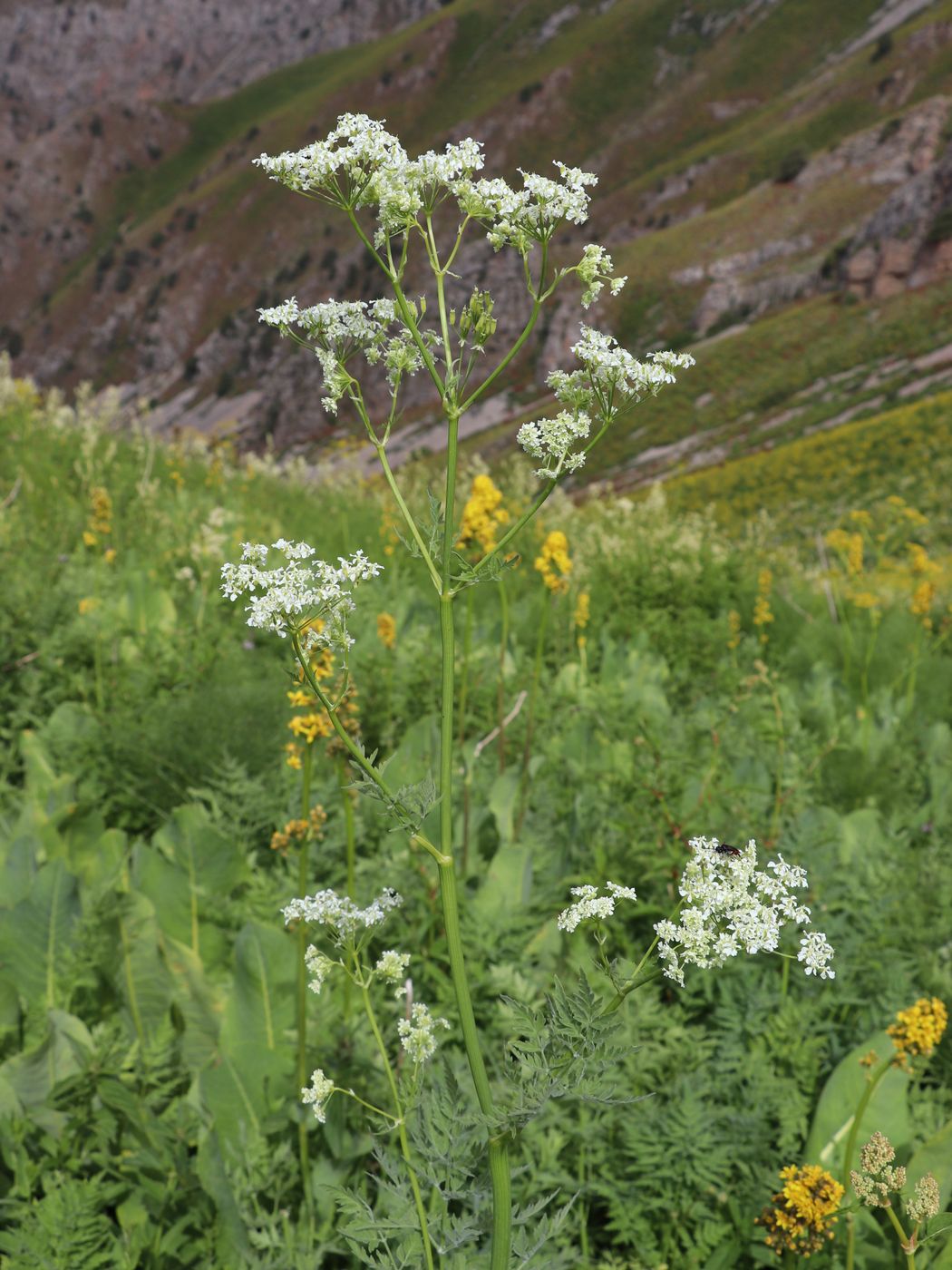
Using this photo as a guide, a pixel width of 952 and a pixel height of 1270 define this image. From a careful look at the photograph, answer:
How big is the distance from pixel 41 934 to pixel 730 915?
187cm

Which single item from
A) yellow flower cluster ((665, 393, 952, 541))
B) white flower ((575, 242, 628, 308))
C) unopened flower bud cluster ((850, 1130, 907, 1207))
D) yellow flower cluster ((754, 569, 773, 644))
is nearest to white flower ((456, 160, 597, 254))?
white flower ((575, 242, 628, 308))

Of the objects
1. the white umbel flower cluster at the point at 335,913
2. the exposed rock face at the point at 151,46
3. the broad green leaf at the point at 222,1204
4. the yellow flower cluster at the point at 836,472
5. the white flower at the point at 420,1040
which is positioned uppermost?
the exposed rock face at the point at 151,46

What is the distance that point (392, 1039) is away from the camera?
209 centimetres

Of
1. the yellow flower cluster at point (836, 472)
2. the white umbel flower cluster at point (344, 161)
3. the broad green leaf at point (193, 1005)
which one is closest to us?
the white umbel flower cluster at point (344, 161)

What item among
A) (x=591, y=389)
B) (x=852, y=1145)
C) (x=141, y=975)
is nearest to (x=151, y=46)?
Result: (x=141, y=975)

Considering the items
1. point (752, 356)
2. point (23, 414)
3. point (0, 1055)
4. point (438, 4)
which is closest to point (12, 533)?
point (23, 414)

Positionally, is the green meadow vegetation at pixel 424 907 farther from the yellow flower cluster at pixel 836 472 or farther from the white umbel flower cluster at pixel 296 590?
the yellow flower cluster at pixel 836 472

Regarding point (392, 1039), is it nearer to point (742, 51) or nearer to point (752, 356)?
point (752, 356)

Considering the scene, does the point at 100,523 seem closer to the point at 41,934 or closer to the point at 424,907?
the point at 41,934

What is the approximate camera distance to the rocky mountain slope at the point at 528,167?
174 ft

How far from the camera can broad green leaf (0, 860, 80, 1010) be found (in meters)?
2.19

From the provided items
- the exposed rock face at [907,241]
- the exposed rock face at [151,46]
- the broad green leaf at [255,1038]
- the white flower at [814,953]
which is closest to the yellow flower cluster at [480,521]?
the broad green leaf at [255,1038]

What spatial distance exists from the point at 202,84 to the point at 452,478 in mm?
219641

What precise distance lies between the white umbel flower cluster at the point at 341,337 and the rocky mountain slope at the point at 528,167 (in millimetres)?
28390
